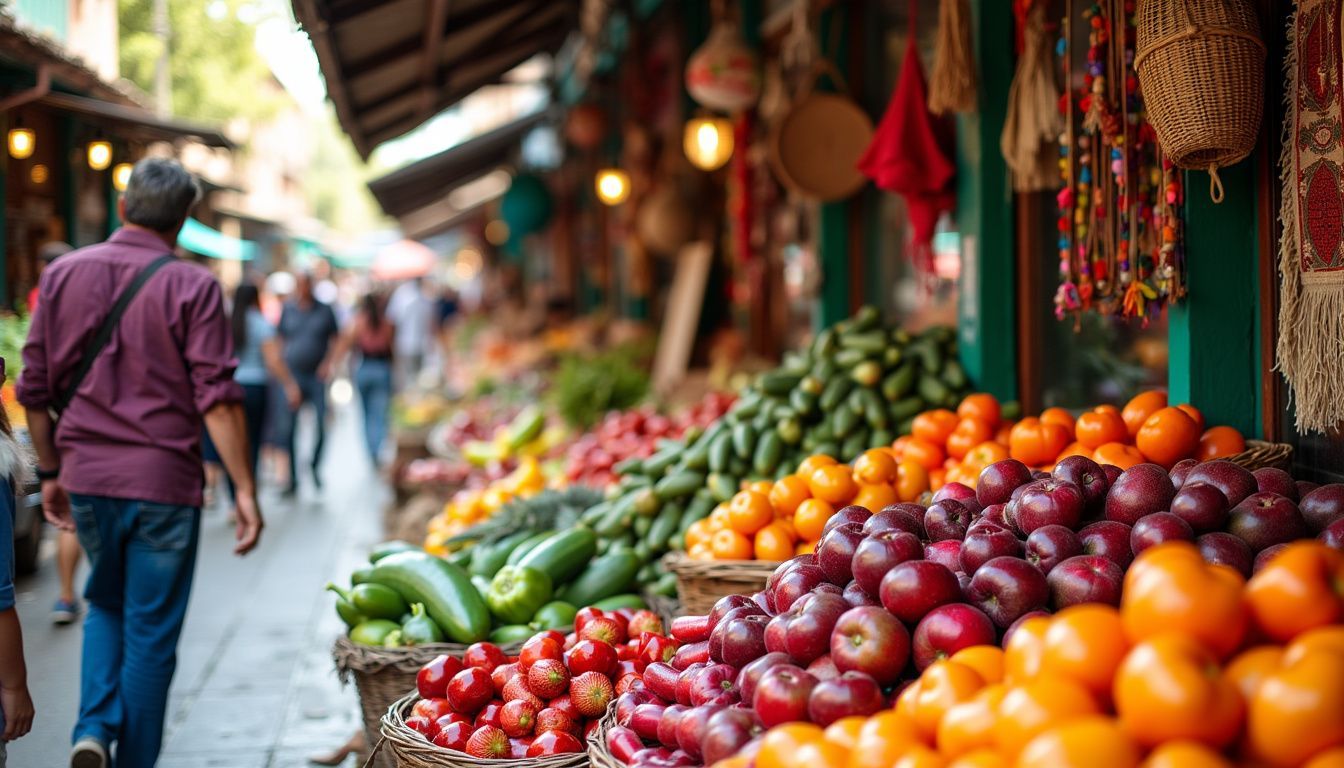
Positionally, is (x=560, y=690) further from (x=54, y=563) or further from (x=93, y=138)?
(x=54, y=563)

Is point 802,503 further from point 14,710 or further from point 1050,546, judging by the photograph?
point 14,710

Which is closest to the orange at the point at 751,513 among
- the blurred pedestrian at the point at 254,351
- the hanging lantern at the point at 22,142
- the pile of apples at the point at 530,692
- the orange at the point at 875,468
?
the orange at the point at 875,468

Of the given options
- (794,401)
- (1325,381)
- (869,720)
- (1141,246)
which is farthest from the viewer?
(794,401)

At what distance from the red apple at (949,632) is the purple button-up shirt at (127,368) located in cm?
266

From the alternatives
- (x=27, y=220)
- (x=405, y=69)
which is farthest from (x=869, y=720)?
(x=405, y=69)

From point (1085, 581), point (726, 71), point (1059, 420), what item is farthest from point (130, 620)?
point (726, 71)

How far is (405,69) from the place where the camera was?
8859mm

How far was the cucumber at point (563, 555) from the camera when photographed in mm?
4117

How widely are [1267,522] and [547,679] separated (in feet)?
5.89

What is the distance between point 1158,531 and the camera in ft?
7.59

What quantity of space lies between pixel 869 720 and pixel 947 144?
394 centimetres

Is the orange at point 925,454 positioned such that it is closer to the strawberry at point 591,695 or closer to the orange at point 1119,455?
the orange at point 1119,455

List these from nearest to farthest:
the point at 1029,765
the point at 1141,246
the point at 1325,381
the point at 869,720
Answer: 1. the point at 1029,765
2. the point at 869,720
3. the point at 1325,381
4. the point at 1141,246

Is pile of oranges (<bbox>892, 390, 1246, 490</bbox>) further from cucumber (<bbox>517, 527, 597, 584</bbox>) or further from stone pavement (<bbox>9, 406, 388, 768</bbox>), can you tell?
stone pavement (<bbox>9, 406, 388, 768</bbox>)
